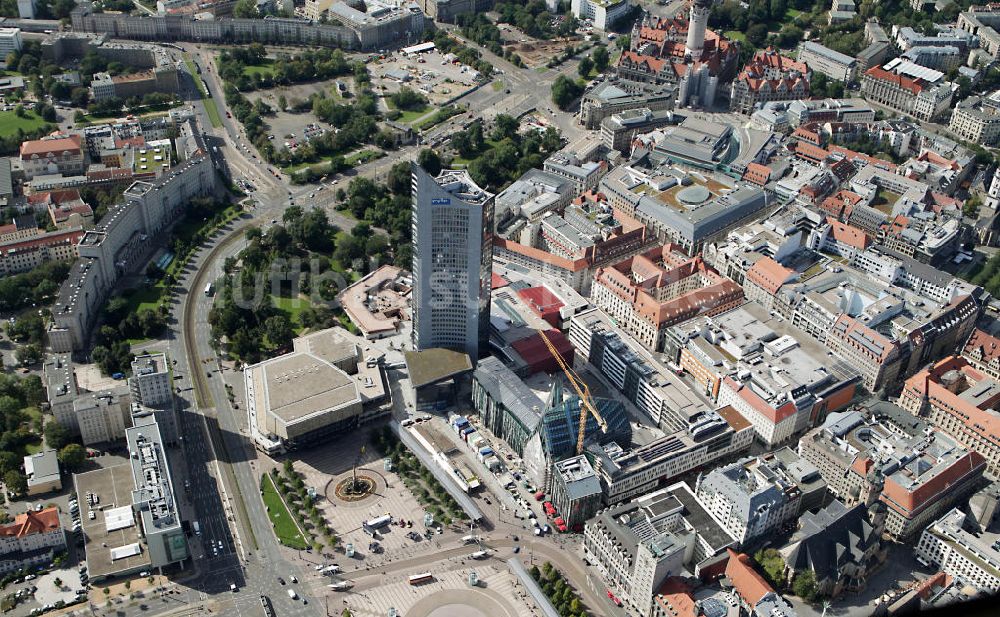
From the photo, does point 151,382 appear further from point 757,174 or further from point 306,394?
point 757,174

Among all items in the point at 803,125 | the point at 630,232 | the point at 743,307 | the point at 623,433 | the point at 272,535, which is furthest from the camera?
the point at 803,125

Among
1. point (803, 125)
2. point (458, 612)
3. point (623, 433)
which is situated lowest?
point (458, 612)

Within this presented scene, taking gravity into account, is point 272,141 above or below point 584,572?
above

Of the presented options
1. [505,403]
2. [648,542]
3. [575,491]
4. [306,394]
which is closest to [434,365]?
[505,403]

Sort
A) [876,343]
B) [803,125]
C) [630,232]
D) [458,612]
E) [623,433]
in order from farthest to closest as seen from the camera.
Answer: [803,125], [630,232], [876,343], [623,433], [458,612]

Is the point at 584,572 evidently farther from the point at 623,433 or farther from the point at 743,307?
the point at 743,307

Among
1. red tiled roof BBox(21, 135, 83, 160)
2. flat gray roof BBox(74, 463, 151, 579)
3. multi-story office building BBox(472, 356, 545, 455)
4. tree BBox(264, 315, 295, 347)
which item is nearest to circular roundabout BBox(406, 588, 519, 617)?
multi-story office building BBox(472, 356, 545, 455)

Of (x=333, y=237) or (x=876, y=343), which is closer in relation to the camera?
(x=876, y=343)

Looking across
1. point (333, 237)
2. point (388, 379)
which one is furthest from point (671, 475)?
point (333, 237)

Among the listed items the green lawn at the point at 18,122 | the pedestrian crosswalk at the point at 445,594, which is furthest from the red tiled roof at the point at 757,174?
the green lawn at the point at 18,122
